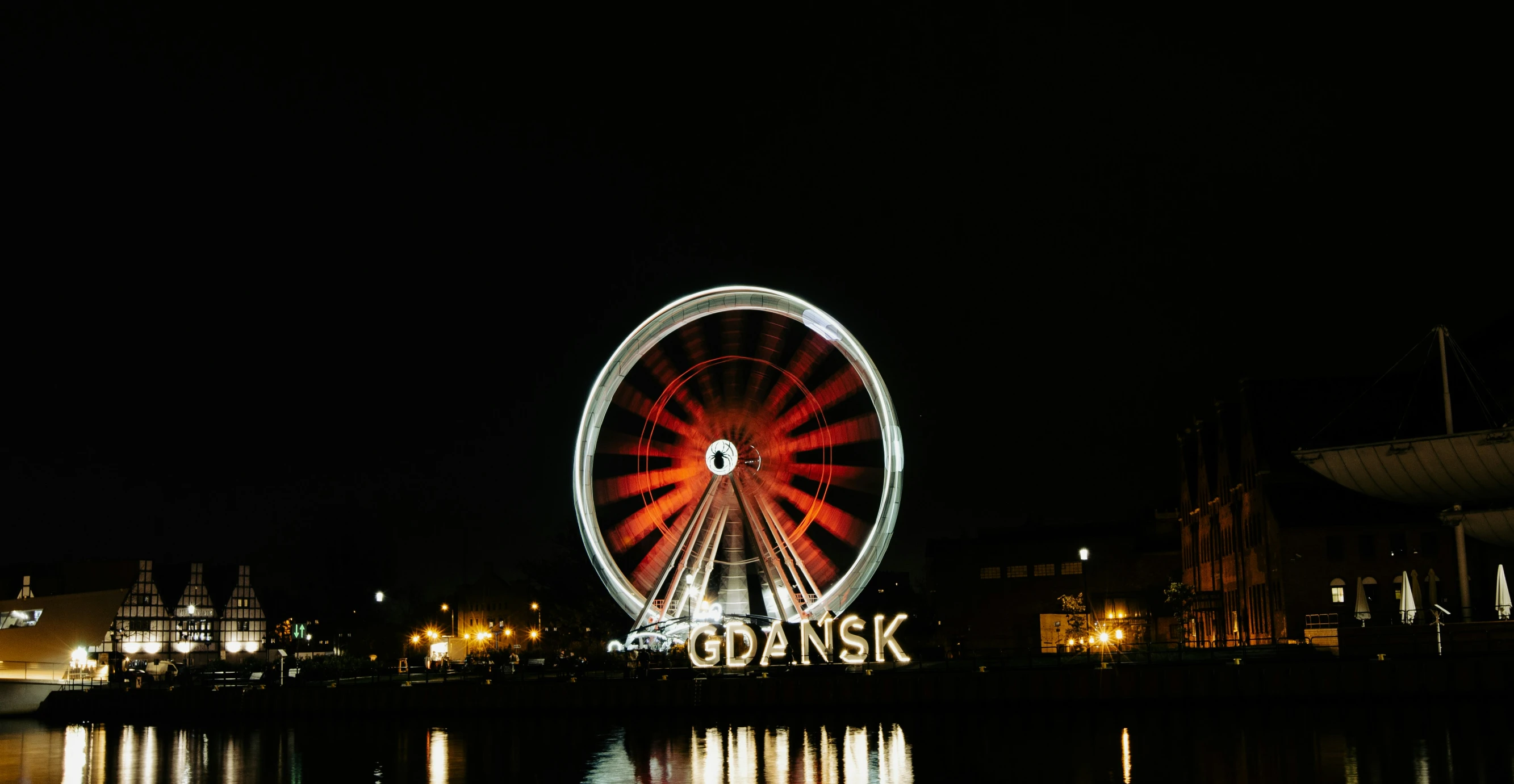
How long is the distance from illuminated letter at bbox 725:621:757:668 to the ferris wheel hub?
19.5 ft

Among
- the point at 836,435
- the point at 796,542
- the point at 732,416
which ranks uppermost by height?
the point at 732,416

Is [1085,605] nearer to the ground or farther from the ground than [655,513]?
nearer to the ground

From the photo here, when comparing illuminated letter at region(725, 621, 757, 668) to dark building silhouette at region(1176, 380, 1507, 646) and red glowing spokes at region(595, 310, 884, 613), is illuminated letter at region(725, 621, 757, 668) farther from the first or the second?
dark building silhouette at region(1176, 380, 1507, 646)

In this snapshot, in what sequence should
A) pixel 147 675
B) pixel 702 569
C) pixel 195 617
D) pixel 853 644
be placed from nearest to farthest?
pixel 853 644 < pixel 702 569 < pixel 147 675 < pixel 195 617

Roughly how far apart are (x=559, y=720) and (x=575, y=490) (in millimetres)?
8571

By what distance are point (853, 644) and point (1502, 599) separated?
24.1 m

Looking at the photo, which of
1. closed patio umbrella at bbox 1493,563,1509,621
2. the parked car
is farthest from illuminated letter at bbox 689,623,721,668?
closed patio umbrella at bbox 1493,563,1509,621

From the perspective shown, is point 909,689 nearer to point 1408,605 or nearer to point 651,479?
point 651,479

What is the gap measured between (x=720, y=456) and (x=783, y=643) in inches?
294

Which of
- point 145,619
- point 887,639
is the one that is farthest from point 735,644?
point 145,619

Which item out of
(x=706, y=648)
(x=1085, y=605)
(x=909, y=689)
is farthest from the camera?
(x=1085, y=605)

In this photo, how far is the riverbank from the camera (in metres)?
45.6

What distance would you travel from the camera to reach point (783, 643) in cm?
5275

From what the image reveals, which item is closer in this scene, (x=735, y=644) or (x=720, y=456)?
(x=720, y=456)
